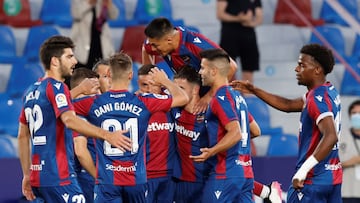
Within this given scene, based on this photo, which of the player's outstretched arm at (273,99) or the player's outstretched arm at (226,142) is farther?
the player's outstretched arm at (273,99)

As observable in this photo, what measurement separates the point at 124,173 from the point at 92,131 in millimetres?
646

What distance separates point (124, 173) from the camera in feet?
29.5

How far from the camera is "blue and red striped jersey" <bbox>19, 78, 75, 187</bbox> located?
28.4ft

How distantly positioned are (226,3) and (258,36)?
1.56 meters

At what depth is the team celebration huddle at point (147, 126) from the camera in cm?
869

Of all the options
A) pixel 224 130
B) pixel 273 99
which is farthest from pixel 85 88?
pixel 273 99

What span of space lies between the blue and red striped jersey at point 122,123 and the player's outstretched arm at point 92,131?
266 mm

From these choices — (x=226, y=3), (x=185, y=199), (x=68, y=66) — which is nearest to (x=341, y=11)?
(x=226, y=3)

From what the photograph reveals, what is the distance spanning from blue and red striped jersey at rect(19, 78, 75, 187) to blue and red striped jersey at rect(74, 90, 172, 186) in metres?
0.35

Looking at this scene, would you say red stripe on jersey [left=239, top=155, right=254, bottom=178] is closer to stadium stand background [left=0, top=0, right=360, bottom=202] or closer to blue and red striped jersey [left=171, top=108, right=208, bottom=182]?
blue and red striped jersey [left=171, top=108, right=208, bottom=182]

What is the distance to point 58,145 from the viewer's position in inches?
344

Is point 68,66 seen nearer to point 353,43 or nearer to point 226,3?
point 226,3

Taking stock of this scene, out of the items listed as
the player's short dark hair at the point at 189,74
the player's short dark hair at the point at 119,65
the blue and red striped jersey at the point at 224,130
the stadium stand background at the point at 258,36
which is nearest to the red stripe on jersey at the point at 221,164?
the blue and red striped jersey at the point at 224,130

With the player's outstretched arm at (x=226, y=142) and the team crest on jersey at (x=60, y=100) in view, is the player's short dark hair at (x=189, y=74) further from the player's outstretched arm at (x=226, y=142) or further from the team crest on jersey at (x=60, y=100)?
the team crest on jersey at (x=60, y=100)
